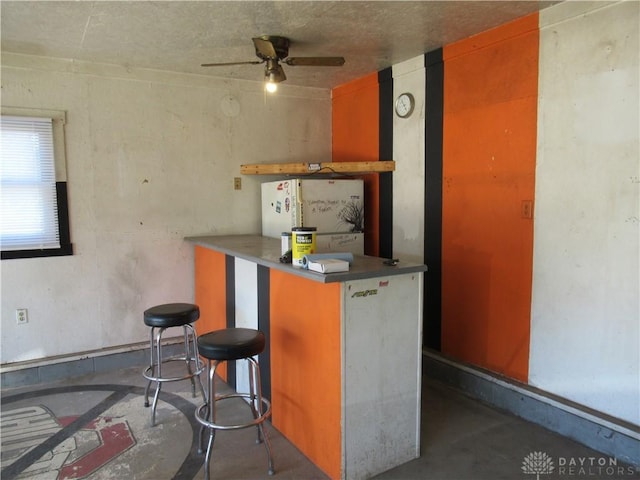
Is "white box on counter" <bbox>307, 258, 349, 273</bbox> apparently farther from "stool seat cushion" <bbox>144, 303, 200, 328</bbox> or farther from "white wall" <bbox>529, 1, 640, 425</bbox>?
"white wall" <bbox>529, 1, 640, 425</bbox>

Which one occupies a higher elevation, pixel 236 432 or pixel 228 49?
pixel 228 49

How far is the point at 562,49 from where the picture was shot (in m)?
2.68

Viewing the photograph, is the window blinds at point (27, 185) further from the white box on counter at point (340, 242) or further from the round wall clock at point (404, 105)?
the round wall clock at point (404, 105)

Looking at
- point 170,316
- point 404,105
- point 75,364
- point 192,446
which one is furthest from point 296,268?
point 75,364

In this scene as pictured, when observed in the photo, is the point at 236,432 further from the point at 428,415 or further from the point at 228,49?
the point at 228,49

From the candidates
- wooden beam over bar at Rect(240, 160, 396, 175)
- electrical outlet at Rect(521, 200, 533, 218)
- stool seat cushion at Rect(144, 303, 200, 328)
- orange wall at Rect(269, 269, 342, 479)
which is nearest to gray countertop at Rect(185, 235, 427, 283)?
orange wall at Rect(269, 269, 342, 479)

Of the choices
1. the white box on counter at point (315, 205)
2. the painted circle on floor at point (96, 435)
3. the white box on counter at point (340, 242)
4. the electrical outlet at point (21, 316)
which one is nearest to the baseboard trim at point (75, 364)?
the painted circle on floor at point (96, 435)

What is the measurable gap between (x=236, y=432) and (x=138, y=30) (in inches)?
107

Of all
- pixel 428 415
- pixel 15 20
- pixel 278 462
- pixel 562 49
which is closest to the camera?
pixel 278 462

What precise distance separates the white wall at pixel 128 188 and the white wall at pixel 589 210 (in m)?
2.62

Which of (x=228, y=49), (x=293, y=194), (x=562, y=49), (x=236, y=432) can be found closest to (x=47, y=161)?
(x=228, y=49)

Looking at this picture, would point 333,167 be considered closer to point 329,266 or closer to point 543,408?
point 329,266

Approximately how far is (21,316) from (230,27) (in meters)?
2.75

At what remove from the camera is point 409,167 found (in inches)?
151
